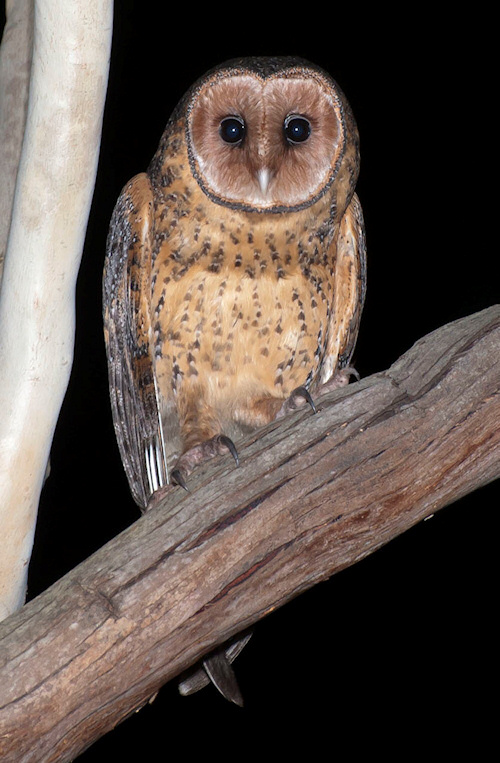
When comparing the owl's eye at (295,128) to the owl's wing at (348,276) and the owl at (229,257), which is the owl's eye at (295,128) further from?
the owl's wing at (348,276)

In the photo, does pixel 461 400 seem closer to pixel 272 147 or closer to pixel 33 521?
pixel 272 147

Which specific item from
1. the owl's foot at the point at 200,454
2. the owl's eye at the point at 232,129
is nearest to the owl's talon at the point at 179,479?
the owl's foot at the point at 200,454

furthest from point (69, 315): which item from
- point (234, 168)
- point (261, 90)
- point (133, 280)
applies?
point (261, 90)

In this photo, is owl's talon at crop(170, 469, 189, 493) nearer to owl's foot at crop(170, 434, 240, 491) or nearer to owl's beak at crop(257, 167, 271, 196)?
owl's foot at crop(170, 434, 240, 491)

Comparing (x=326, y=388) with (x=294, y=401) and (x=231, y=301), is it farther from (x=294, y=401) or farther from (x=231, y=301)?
(x=231, y=301)

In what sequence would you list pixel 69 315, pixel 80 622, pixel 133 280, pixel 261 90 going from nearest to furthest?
pixel 80 622, pixel 69 315, pixel 261 90, pixel 133 280

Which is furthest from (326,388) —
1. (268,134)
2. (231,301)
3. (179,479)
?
(268,134)

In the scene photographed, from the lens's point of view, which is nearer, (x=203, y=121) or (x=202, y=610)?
(x=202, y=610)
